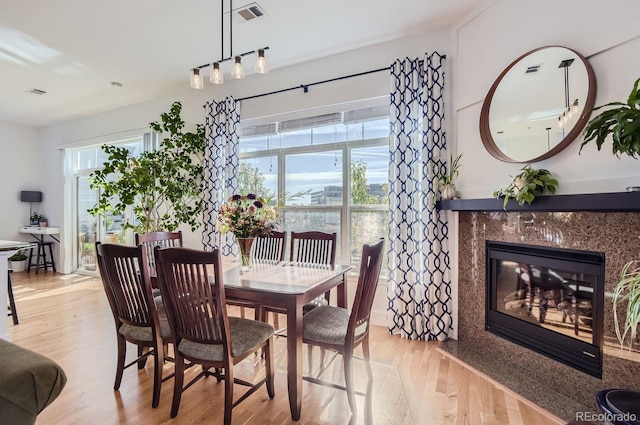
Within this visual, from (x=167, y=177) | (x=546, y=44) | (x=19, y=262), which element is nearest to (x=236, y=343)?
(x=546, y=44)

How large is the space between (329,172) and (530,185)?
205cm

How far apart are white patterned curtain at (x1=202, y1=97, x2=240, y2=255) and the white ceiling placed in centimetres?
51

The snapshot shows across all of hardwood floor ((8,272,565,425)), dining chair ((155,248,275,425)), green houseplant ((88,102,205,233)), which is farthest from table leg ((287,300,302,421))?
green houseplant ((88,102,205,233))

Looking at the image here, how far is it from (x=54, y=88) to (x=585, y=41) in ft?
19.2

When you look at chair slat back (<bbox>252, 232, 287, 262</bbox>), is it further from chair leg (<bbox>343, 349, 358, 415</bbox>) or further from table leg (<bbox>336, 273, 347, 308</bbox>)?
chair leg (<bbox>343, 349, 358, 415</bbox>)

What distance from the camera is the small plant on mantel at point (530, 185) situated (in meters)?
2.12

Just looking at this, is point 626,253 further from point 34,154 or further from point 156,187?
point 34,154

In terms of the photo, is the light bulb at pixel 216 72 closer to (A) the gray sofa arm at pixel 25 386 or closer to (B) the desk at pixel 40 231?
(A) the gray sofa arm at pixel 25 386

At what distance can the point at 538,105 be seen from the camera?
2297 millimetres

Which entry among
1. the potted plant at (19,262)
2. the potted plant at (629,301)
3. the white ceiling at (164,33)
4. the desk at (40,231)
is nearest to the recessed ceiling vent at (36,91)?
the white ceiling at (164,33)

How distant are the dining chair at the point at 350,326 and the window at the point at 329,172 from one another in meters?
1.45

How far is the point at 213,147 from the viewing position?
4.10 m

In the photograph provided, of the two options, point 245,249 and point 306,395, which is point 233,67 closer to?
point 245,249

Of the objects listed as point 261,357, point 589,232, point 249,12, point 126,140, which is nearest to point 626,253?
point 589,232
